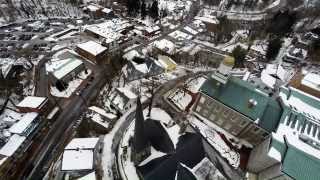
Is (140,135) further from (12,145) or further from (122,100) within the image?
(12,145)

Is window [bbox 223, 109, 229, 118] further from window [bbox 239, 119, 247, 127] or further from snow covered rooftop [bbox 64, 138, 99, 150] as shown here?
snow covered rooftop [bbox 64, 138, 99, 150]

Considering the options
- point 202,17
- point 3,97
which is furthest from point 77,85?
point 202,17

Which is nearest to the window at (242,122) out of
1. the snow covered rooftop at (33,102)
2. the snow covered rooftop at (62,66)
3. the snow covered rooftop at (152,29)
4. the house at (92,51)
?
→ the snow covered rooftop at (33,102)

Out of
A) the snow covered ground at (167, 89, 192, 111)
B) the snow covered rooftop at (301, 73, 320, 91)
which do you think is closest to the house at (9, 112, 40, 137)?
the snow covered ground at (167, 89, 192, 111)

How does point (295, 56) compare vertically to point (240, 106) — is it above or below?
above

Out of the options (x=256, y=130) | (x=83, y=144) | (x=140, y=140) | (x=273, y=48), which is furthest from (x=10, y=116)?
(x=273, y=48)

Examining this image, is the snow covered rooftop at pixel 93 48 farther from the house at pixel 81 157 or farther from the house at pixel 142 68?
the house at pixel 81 157
